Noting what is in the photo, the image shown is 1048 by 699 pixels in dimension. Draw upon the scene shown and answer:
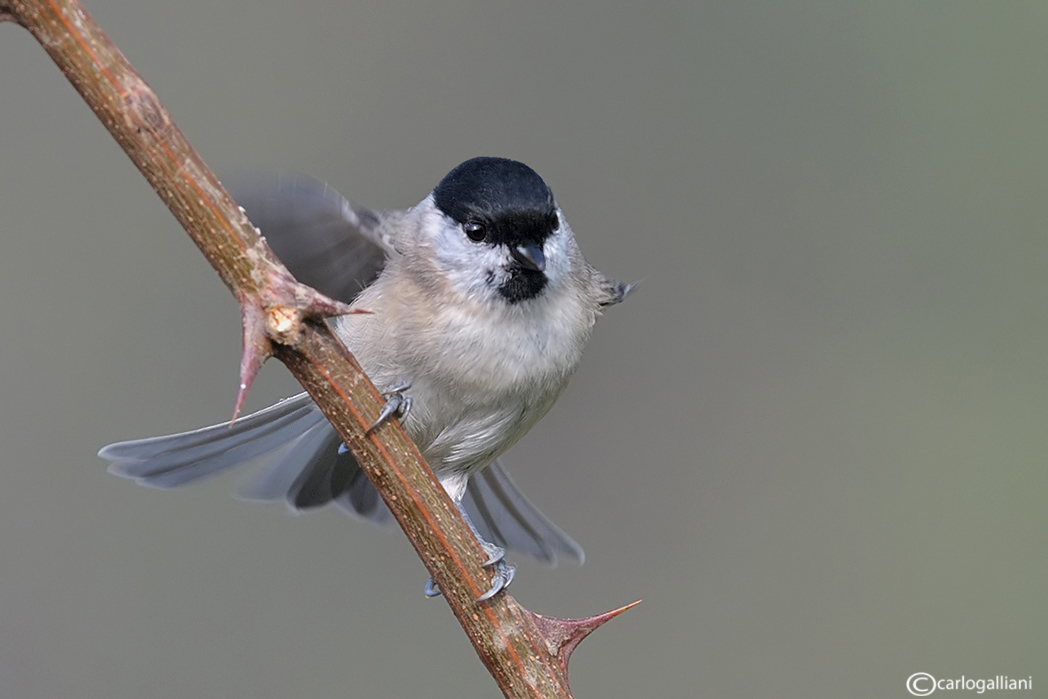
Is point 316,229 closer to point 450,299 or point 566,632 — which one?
point 450,299

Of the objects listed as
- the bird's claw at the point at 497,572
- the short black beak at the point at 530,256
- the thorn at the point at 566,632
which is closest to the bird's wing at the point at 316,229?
the short black beak at the point at 530,256

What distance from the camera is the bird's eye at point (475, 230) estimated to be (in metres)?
2.52

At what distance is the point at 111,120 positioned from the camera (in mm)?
1410

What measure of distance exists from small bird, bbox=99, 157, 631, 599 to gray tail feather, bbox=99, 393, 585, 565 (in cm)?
5

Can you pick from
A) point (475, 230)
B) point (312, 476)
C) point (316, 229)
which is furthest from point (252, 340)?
point (312, 476)

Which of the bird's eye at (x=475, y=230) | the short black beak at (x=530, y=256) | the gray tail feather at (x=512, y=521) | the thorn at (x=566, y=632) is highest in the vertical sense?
the bird's eye at (x=475, y=230)

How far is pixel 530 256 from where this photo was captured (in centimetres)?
247

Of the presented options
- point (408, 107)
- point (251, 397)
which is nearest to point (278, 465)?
point (251, 397)

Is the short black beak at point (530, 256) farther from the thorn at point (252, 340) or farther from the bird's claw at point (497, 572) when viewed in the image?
the thorn at point (252, 340)

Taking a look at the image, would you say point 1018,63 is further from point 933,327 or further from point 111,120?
point 111,120

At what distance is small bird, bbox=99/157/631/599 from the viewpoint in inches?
97.1

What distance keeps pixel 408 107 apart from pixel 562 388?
6.96 feet

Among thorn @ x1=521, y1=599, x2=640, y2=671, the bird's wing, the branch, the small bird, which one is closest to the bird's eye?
the small bird

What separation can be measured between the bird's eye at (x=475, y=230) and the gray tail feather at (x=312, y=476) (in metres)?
0.73
